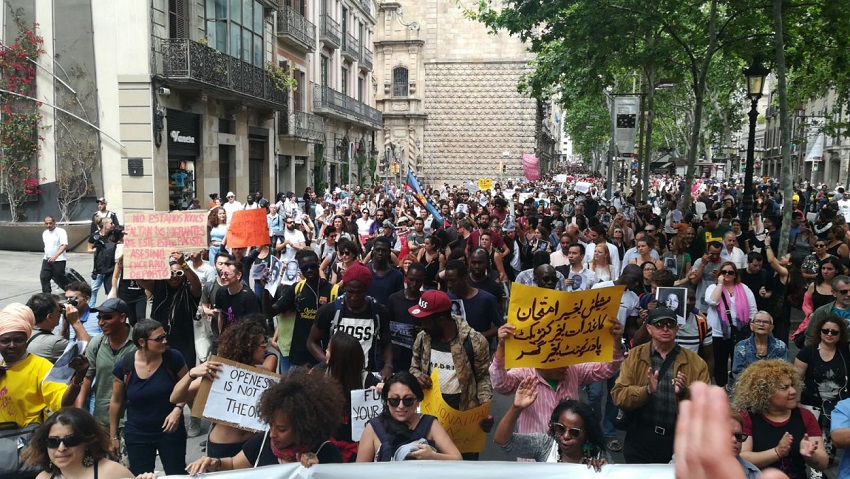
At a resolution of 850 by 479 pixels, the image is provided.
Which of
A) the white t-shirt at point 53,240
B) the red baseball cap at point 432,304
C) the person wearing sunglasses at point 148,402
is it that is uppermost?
the red baseball cap at point 432,304

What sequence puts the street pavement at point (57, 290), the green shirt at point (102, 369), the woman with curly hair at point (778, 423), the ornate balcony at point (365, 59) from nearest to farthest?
the woman with curly hair at point (778, 423), the green shirt at point (102, 369), the street pavement at point (57, 290), the ornate balcony at point (365, 59)

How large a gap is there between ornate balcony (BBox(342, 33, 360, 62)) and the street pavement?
24.0m

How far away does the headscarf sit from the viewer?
14.6 ft

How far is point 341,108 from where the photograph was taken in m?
38.1

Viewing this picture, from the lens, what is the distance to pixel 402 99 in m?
55.5

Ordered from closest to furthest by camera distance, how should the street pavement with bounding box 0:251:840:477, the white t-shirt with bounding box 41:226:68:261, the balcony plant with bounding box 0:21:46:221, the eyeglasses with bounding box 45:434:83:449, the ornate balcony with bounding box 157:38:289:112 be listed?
the eyeglasses with bounding box 45:434:83:449
the street pavement with bounding box 0:251:840:477
the white t-shirt with bounding box 41:226:68:261
the balcony plant with bounding box 0:21:46:221
the ornate balcony with bounding box 157:38:289:112

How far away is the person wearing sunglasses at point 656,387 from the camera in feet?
14.8

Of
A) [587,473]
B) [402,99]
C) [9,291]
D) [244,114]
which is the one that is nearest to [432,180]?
[402,99]

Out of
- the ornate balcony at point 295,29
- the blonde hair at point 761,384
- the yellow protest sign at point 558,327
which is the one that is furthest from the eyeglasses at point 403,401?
the ornate balcony at point 295,29

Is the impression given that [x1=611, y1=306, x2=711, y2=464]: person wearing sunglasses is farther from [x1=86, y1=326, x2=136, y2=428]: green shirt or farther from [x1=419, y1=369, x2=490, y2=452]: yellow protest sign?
[x1=86, y1=326, x2=136, y2=428]: green shirt

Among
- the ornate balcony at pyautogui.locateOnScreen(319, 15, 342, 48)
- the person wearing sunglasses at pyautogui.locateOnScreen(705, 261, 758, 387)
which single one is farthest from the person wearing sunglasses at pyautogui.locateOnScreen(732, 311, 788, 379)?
the ornate balcony at pyautogui.locateOnScreen(319, 15, 342, 48)

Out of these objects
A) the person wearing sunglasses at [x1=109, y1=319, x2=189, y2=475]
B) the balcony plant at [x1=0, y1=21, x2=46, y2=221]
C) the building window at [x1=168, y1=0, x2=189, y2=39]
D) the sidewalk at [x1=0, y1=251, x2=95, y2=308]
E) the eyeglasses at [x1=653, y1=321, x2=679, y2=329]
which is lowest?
the sidewalk at [x1=0, y1=251, x2=95, y2=308]

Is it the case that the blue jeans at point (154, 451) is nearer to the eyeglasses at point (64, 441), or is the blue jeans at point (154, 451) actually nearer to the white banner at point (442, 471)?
the eyeglasses at point (64, 441)

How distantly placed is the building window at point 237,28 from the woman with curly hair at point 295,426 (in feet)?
67.2
